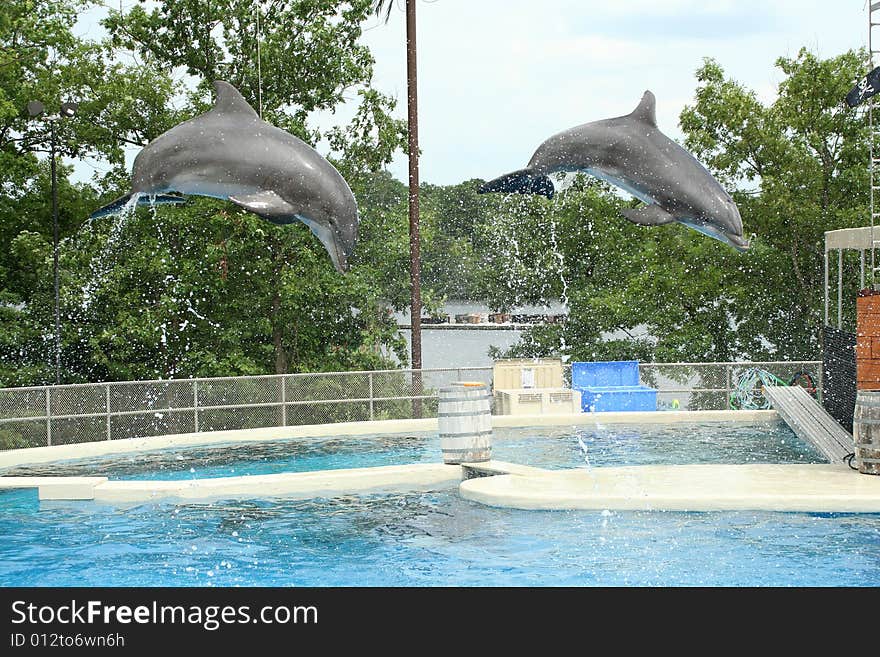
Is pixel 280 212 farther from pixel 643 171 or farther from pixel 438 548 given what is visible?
pixel 643 171

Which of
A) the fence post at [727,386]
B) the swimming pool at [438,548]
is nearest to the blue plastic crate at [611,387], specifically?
the fence post at [727,386]

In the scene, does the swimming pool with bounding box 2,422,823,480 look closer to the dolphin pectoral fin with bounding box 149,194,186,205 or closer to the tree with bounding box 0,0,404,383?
the dolphin pectoral fin with bounding box 149,194,186,205

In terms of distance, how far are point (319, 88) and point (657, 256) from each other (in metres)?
10.8

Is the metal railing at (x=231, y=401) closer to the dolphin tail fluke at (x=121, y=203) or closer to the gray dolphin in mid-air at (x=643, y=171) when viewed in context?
the dolphin tail fluke at (x=121, y=203)

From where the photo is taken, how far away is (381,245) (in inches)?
1132

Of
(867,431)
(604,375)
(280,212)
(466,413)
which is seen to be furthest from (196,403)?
(867,431)

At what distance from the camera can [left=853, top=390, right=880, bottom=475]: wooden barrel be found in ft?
40.8

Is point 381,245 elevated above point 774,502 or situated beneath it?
elevated above

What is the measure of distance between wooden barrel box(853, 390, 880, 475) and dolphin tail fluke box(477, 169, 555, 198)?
4.01m

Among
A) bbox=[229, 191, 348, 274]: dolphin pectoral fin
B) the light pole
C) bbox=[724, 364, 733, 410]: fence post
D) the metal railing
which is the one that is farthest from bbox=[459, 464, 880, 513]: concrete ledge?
the light pole

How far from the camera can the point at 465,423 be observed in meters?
14.3

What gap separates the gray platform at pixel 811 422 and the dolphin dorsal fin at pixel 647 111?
4.76 metres
